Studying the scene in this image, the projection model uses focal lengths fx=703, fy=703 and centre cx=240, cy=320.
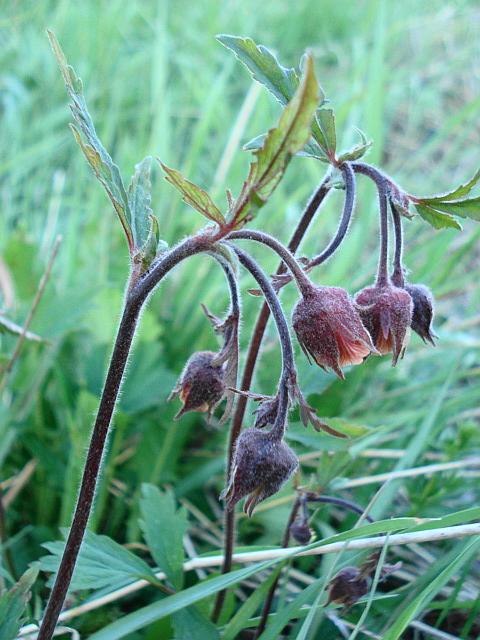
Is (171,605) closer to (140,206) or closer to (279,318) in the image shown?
(279,318)

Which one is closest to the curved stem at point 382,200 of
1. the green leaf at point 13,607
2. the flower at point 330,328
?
the flower at point 330,328

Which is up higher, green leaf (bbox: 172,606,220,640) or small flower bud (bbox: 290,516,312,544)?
small flower bud (bbox: 290,516,312,544)

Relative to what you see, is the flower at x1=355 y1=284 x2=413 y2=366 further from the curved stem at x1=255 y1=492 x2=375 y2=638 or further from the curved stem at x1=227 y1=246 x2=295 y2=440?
the curved stem at x1=255 y1=492 x2=375 y2=638

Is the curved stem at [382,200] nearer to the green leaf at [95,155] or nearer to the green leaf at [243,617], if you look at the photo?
the green leaf at [95,155]

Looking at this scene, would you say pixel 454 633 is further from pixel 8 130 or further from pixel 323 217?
pixel 8 130

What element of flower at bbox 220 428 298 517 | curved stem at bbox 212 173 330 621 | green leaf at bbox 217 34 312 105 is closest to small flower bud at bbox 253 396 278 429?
flower at bbox 220 428 298 517

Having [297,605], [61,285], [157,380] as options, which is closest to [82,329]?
[61,285]

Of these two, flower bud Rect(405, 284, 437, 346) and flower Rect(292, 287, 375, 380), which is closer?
flower Rect(292, 287, 375, 380)
